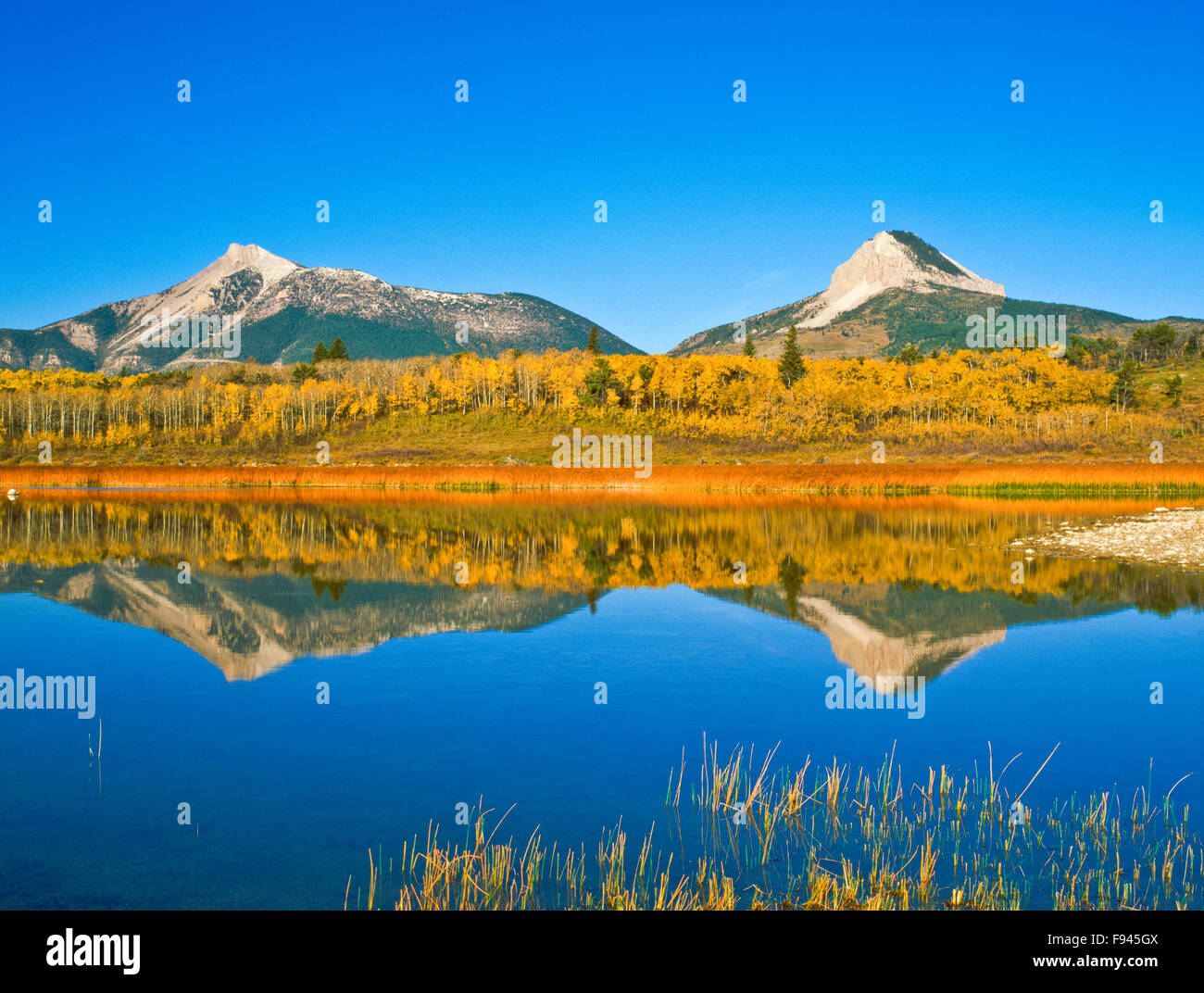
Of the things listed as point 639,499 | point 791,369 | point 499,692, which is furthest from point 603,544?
point 791,369

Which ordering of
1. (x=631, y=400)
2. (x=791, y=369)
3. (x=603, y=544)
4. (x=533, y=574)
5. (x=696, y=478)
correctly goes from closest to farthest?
(x=533, y=574)
(x=603, y=544)
(x=696, y=478)
(x=791, y=369)
(x=631, y=400)

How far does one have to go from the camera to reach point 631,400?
338ft

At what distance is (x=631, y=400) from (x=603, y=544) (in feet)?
254

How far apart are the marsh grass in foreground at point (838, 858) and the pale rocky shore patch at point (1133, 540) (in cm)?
1697

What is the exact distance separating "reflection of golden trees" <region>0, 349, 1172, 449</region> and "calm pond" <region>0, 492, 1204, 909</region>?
7051 cm

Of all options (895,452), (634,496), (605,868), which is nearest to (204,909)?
(605,868)

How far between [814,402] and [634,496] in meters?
44.8

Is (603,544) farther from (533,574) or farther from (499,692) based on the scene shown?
(499,692)

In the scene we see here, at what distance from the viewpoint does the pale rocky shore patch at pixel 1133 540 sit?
22.0 m

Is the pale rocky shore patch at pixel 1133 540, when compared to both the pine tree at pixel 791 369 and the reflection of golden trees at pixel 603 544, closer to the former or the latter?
the reflection of golden trees at pixel 603 544

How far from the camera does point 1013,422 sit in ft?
286

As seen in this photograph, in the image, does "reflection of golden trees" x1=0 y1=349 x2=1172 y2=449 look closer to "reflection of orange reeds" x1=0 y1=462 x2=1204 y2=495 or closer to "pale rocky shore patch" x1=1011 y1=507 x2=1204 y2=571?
"reflection of orange reeds" x1=0 y1=462 x2=1204 y2=495

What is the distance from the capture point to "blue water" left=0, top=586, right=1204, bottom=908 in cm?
615

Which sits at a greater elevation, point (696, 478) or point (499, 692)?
point (696, 478)
